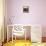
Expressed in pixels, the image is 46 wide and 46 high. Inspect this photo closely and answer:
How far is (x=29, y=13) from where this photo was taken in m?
2.21

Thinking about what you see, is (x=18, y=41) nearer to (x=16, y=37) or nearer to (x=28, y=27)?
(x=16, y=37)

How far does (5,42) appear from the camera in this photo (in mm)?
2102

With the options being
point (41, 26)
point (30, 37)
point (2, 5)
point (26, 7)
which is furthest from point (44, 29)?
point (2, 5)

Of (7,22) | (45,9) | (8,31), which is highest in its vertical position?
(45,9)

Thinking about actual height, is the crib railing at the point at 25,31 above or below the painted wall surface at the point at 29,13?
below

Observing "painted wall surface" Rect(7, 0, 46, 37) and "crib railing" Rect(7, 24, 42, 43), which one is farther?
"painted wall surface" Rect(7, 0, 46, 37)

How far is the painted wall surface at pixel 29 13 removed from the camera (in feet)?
7.20

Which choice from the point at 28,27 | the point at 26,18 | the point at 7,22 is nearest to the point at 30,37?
the point at 28,27

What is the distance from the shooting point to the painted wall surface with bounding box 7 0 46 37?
2195mm

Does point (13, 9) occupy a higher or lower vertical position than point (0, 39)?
higher

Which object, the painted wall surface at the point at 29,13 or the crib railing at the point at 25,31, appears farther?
the painted wall surface at the point at 29,13

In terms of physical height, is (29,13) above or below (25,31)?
above

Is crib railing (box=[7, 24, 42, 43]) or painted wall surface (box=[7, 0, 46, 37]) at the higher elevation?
painted wall surface (box=[7, 0, 46, 37])

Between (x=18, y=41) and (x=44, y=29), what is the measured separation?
502 millimetres
